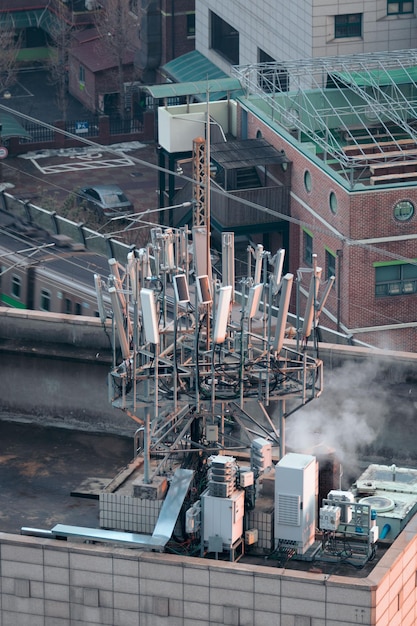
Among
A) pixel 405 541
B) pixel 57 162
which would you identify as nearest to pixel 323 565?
pixel 405 541

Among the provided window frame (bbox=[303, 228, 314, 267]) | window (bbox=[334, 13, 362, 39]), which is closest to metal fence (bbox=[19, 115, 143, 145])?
window (bbox=[334, 13, 362, 39])

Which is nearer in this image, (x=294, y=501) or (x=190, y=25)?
(x=294, y=501)

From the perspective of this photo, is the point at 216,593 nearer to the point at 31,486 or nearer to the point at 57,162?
the point at 31,486

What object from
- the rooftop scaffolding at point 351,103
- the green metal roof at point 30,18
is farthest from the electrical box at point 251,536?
the green metal roof at point 30,18

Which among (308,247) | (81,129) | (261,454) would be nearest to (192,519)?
(261,454)

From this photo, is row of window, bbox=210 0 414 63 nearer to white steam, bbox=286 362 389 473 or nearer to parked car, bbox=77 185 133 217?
parked car, bbox=77 185 133 217

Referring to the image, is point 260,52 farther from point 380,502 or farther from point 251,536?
point 251,536
